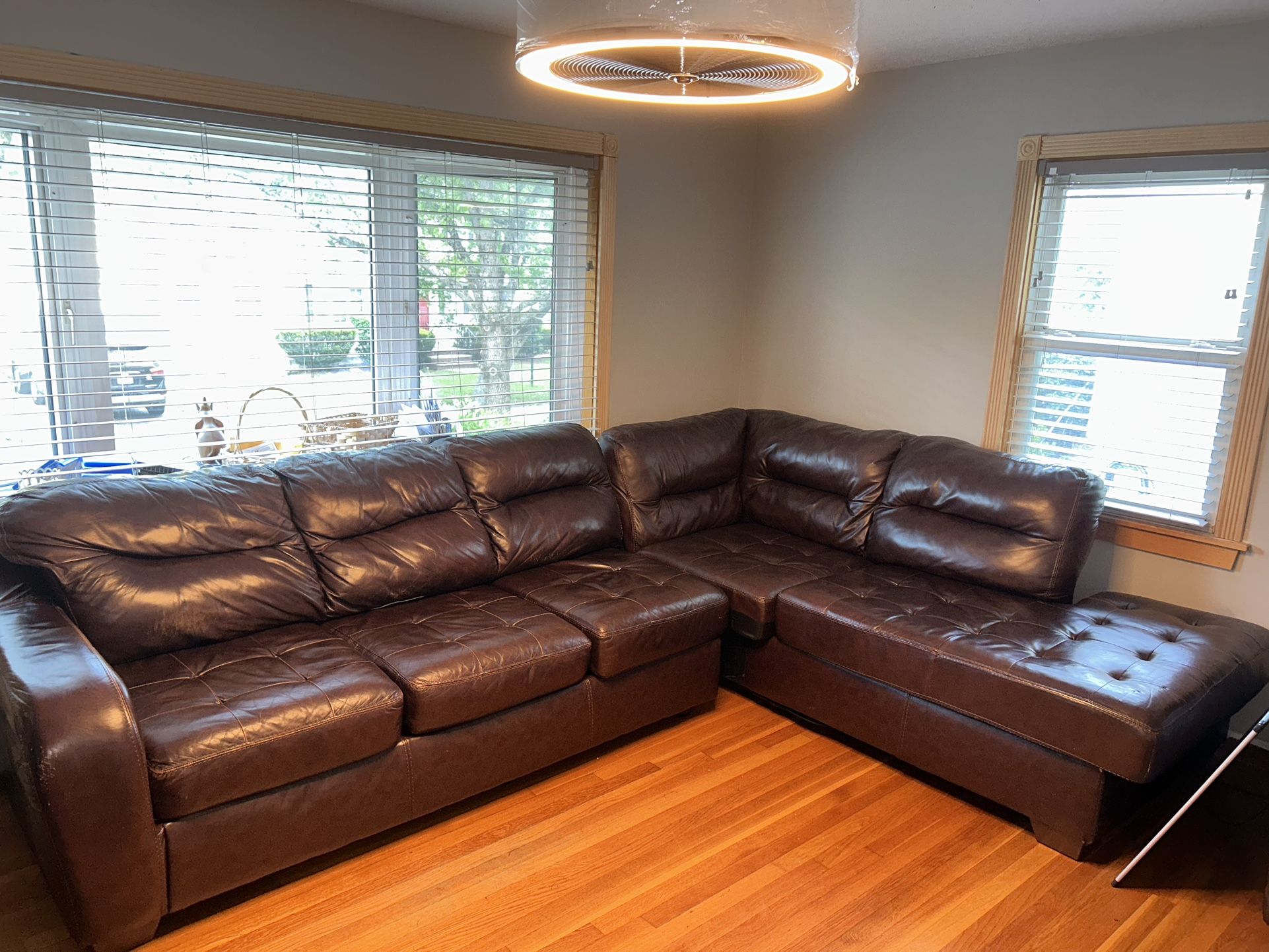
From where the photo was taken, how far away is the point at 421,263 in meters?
3.49

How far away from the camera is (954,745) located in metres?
2.76

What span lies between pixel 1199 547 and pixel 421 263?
298 centimetres

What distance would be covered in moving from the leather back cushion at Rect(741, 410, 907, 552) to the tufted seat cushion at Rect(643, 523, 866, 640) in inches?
2.8

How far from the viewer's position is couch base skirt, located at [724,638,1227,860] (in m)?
2.50

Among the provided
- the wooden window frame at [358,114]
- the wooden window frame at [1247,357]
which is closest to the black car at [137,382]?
the wooden window frame at [358,114]

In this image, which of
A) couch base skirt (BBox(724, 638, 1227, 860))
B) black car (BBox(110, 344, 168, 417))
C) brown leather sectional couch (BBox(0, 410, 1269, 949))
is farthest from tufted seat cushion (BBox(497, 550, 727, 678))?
black car (BBox(110, 344, 168, 417))

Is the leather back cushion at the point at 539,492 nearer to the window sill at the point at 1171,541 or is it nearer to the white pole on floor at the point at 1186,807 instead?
the window sill at the point at 1171,541

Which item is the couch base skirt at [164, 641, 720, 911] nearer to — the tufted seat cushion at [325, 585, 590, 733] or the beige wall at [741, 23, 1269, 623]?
the tufted seat cushion at [325, 585, 590, 733]

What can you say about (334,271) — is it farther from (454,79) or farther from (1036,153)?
(1036,153)

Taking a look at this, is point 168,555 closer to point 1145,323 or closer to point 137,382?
point 137,382

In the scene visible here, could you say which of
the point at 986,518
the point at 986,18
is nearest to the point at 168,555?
the point at 986,518

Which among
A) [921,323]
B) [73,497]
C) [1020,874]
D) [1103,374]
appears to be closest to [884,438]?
[921,323]

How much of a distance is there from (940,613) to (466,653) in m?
1.53

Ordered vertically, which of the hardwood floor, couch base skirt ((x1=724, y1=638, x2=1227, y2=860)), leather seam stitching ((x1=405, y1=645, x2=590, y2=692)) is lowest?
the hardwood floor
